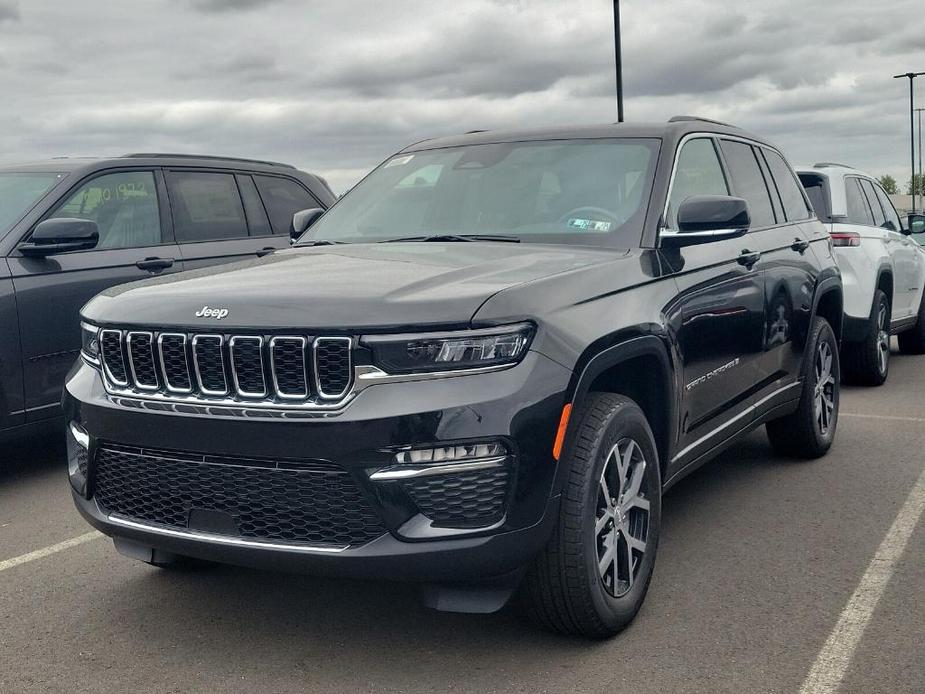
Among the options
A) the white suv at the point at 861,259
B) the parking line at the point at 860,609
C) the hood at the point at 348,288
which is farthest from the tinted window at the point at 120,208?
the white suv at the point at 861,259

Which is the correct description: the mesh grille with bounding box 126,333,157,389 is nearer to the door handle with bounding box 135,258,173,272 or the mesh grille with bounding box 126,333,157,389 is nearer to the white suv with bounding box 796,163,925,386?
the door handle with bounding box 135,258,173,272

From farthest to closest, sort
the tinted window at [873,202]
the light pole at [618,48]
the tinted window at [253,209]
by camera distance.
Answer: the light pole at [618,48] → the tinted window at [873,202] → the tinted window at [253,209]

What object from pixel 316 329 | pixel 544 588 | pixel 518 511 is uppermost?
pixel 316 329

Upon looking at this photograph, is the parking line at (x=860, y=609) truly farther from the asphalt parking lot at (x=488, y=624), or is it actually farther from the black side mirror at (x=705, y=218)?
the black side mirror at (x=705, y=218)

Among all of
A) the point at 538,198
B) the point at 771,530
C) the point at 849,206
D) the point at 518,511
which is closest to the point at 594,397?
the point at 518,511

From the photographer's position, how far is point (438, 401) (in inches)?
125

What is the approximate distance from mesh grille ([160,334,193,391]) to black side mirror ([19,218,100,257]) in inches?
116

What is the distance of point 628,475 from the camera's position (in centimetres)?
390

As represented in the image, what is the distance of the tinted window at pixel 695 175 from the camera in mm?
4688

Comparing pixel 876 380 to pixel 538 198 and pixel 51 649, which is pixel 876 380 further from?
pixel 51 649

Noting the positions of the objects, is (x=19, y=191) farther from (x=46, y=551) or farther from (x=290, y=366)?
(x=290, y=366)

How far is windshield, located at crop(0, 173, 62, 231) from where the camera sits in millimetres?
6396

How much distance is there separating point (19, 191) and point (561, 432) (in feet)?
14.9

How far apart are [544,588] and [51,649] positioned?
1.70 meters
